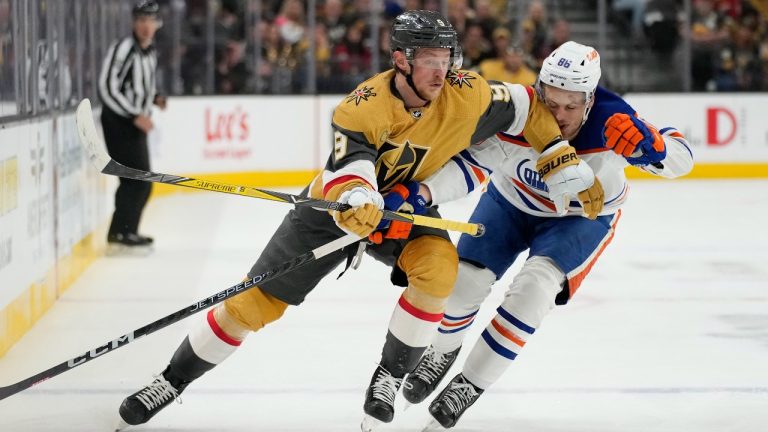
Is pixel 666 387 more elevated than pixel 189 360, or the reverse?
pixel 189 360

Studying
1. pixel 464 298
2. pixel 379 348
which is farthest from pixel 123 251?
pixel 464 298

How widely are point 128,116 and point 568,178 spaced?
4.03m

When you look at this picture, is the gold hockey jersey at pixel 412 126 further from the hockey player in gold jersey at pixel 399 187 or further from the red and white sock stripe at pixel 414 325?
the red and white sock stripe at pixel 414 325

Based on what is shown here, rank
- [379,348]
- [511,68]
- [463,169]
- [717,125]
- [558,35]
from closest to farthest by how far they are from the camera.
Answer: [463,169]
[379,348]
[511,68]
[717,125]
[558,35]

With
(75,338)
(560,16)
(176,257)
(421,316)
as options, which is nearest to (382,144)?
(421,316)

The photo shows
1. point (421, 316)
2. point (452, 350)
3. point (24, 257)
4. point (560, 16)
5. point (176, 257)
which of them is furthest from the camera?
point (560, 16)

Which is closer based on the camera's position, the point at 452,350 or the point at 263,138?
the point at 452,350

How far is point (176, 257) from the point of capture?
21.7ft

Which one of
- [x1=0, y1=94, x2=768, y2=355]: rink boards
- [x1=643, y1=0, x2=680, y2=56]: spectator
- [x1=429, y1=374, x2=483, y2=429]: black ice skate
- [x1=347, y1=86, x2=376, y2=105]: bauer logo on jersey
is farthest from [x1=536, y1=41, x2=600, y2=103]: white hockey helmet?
[x1=643, y1=0, x2=680, y2=56]: spectator

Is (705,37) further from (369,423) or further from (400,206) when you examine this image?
(369,423)

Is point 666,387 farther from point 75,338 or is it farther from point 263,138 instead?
point 263,138

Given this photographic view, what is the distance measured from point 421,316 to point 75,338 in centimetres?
198

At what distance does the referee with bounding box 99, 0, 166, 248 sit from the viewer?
6.69m

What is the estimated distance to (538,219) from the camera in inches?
140
